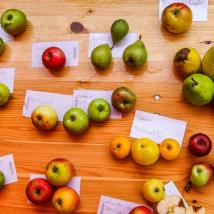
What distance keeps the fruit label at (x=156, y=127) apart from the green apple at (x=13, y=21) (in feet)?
1.54

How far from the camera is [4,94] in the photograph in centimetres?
131

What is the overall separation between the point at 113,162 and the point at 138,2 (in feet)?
1.71

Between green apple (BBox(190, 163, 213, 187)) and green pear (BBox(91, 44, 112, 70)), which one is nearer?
green apple (BBox(190, 163, 213, 187))

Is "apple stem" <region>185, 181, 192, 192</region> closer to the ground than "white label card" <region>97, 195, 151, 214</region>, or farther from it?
farther from it

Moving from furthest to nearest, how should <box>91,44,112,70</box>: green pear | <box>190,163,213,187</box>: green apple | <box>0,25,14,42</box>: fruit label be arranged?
1. <box>0,25,14,42</box>: fruit label
2. <box>91,44,112,70</box>: green pear
3. <box>190,163,213,187</box>: green apple

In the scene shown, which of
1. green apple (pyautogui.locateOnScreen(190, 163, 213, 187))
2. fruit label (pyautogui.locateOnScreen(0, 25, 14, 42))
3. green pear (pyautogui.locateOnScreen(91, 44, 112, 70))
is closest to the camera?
green apple (pyautogui.locateOnScreen(190, 163, 213, 187))

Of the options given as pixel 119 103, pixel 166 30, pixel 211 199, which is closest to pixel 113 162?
pixel 119 103

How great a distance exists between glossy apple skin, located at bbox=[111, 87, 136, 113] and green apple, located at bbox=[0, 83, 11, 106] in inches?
13.4

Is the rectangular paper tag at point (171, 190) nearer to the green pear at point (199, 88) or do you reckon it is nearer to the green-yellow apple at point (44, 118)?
the green pear at point (199, 88)

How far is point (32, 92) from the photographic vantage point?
1.34 m

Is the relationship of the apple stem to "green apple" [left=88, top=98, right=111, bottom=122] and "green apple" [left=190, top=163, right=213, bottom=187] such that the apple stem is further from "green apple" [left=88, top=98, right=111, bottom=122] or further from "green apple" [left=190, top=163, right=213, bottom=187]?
"green apple" [left=88, top=98, right=111, bottom=122]

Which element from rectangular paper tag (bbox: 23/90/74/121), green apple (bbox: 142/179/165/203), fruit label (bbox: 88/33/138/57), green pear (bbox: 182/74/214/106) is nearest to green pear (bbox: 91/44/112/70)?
fruit label (bbox: 88/33/138/57)

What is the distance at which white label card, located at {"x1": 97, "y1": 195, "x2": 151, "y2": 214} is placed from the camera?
122 cm

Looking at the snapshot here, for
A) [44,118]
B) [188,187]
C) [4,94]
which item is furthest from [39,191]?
[188,187]
